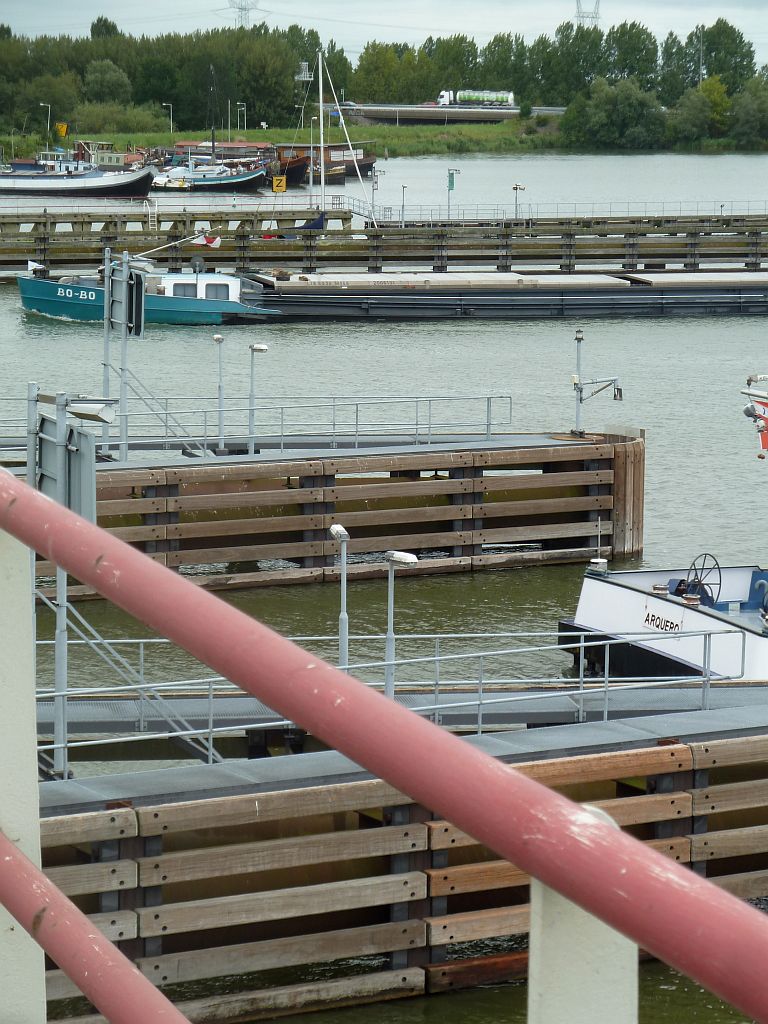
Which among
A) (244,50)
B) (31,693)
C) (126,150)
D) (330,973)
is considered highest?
(244,50)

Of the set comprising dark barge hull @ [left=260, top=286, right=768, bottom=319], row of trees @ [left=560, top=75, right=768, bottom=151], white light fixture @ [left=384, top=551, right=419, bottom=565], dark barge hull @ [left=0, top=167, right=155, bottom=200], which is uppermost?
row of trees @ [left=560, top=75, right=768, bottom=151]

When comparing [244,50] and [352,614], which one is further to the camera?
[244,50]

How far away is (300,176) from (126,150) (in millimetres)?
24574

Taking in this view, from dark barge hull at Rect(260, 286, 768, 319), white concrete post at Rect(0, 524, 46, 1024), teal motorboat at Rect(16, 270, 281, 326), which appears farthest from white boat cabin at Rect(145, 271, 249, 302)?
white concrete post at Rect(0, 524, 46, 1024)

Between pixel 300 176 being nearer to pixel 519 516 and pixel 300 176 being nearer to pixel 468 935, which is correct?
pixel 519 516

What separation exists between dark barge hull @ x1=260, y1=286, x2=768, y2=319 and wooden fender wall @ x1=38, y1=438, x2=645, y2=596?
3000cm

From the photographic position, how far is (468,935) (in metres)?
11.5

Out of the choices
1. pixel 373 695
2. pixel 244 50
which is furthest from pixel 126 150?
pixel 373 695

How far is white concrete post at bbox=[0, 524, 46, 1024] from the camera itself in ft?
6.39

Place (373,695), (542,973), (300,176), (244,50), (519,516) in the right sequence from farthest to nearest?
(244,50) < (300,176) < (519,516) < (373,695) < (542,973)

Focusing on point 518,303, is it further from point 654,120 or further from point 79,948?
point 654,120

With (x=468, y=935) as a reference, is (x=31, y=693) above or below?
above

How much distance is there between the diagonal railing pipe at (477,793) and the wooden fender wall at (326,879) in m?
9.14

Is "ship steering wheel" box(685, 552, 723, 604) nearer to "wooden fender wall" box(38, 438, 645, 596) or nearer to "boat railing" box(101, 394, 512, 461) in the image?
"boat railing" box(101, 394, 512, 461)
